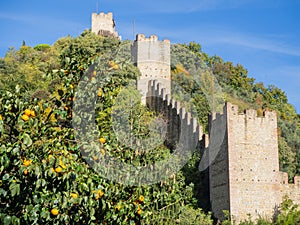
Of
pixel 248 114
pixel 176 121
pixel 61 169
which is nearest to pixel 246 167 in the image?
pixel 248 114

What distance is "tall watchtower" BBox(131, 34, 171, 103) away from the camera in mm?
33375

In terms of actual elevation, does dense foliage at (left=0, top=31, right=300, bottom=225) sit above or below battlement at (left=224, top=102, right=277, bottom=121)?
below

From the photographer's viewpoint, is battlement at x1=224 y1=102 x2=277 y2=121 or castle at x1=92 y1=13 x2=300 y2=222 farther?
battlement at x1=224 y1=102 x2=277 y2=121

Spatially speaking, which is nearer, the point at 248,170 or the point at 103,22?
the point at 248,170

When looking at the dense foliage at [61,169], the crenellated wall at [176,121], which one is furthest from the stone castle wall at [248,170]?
the dense foliage at [61,169]

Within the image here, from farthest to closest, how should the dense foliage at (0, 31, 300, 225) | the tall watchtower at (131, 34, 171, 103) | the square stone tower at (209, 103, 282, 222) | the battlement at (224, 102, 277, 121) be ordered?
the tall watchtower at (131, 34, 171, 103) < the battlement at (224, 102, 277, 121) < the square stone tower at (209, 103, 282, 222) < the dense foliage at (0, 31, 300, 225)

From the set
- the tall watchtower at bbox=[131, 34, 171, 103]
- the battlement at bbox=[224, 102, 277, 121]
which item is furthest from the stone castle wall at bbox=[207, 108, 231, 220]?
the tall watchtower at bbox=[131, 34, 171, 103]

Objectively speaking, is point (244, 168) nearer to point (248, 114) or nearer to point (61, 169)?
point (248, 114)

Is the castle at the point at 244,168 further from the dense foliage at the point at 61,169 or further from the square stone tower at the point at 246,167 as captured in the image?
the dense foliage at the point at 61,169

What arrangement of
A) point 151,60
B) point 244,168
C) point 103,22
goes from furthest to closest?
point 103,22 → point 151,60 → point 244,168

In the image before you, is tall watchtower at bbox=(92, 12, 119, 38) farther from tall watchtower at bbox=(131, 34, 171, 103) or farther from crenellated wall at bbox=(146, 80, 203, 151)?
crenellated wall at bbox=(146, 80, 203, 151)

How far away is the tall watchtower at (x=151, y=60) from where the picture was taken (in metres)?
33.4

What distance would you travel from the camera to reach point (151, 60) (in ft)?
110

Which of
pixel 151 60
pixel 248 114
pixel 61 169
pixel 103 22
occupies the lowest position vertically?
pixel 61 169
